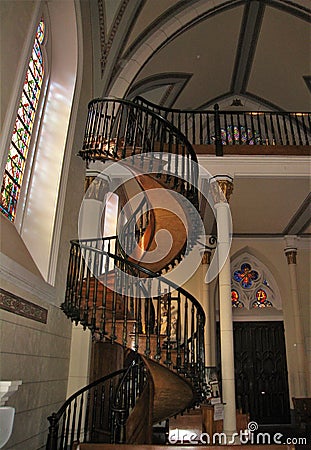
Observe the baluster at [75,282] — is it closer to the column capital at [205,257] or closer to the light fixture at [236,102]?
the column capital at [205,257]

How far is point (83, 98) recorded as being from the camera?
6.39m

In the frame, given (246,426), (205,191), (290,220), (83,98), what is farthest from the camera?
(290,220)

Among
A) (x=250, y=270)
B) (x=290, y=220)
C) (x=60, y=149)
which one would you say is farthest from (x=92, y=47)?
(x=250, y=270)

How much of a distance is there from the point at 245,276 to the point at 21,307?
23.5 ft

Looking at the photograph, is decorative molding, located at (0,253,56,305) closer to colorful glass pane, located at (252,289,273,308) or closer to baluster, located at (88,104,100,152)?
baluster, located at (88,104,100,152)

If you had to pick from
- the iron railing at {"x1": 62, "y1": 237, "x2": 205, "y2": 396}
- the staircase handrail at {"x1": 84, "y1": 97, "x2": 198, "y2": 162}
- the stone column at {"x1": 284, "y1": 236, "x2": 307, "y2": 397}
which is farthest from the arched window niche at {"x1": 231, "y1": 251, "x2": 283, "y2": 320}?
the iron railing at {"x1": 62, "y1": 237, "x2": 205, "y2": 396}

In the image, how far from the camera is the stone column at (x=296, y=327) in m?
8.63

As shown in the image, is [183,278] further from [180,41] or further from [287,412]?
[180,41]

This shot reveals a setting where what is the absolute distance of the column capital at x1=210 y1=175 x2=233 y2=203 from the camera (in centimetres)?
635

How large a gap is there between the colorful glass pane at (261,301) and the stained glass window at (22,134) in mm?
7021

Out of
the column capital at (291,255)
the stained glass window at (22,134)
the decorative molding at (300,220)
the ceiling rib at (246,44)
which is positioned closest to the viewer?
the stained glass window at (22,134)

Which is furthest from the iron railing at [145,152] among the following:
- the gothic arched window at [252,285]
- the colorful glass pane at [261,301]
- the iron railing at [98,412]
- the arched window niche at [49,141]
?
the colorful glass pane at [261,301]

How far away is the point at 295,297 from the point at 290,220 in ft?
6.44

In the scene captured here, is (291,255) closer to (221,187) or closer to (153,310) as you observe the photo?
(221,187)
